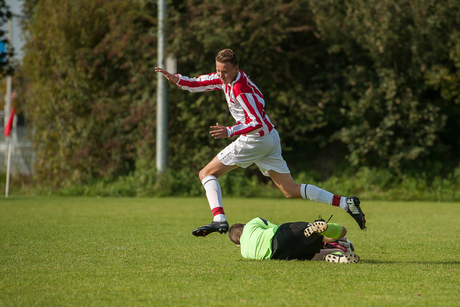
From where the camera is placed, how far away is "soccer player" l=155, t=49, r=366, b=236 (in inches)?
223

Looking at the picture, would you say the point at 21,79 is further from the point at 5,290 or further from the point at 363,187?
the point at 5,290

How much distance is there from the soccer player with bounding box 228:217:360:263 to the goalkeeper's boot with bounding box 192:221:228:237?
1.03 ft

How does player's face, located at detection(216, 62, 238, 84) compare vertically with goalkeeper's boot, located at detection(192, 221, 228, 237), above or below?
above

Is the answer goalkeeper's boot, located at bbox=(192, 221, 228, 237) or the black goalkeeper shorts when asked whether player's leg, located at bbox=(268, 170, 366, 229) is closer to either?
the black goalkeeper shorts

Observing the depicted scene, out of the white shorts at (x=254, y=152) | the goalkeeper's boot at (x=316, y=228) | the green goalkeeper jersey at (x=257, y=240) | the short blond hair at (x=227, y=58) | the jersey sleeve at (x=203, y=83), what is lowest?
the green goalkeeper jersey at (x=257, y=240)

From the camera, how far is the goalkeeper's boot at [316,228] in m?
4.72

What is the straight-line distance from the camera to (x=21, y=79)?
89.5 feet

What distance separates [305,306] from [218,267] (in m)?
1.64

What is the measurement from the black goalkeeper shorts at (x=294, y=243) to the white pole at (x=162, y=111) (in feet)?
36.9

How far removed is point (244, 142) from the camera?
5801 mm

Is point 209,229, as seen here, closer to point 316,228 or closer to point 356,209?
point 316,228

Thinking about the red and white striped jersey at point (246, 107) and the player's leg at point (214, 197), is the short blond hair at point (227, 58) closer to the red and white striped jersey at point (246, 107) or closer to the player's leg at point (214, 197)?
the red and white striped jersey at point (246, 107)

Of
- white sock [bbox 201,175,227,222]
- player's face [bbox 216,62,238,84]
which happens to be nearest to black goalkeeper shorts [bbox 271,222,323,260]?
white sock [bbox 201,175,227,222]

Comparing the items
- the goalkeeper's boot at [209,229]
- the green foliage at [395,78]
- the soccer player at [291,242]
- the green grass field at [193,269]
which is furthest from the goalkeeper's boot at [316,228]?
the green foliage at [395,78]
